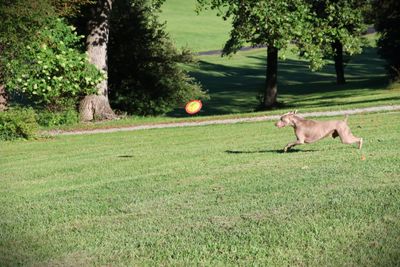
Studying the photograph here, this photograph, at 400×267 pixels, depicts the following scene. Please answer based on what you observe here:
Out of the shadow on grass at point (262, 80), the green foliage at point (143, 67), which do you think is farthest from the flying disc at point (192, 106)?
the shadow on grass at point (262, 80)

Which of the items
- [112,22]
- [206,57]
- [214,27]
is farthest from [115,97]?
[214,27]

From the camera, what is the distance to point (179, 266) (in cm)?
549

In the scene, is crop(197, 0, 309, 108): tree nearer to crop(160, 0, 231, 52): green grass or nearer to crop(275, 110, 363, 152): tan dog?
crop(275, 110, 363, 152): tan dog

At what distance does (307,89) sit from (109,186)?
45306 millimetres

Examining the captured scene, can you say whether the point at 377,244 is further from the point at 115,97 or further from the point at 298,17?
the point at 115,97

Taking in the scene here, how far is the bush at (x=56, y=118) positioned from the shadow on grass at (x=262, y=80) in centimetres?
1690

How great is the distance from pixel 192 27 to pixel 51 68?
278ft

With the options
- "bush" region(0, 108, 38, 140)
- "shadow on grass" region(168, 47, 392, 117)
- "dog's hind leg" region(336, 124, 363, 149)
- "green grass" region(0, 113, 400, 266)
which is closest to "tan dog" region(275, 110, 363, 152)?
"dog's hind leg" region(336, 124, 363, 149)

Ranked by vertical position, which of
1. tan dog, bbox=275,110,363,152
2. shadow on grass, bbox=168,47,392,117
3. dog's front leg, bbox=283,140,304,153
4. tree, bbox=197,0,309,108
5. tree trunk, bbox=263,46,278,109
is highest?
tree, bbox=197,0,309,108

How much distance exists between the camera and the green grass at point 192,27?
3745 inches

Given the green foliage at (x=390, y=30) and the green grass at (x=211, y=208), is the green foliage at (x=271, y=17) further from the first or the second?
the green foliage at (x=390, y=30)

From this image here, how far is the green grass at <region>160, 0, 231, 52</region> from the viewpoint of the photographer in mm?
95125

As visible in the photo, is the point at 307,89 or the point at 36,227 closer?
the point at 36,227

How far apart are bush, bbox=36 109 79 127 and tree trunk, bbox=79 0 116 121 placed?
2.43 ft
